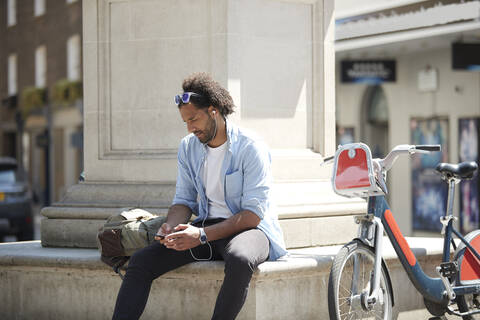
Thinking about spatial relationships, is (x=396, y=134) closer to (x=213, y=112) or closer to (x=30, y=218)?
(x=30, y=218)

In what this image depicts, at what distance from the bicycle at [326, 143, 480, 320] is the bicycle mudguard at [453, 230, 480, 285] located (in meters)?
0.09

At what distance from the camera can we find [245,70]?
657 centimetres

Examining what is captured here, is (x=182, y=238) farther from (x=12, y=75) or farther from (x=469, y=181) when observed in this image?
(x=12, y=75)

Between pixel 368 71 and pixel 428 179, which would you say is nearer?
pixel 368 71

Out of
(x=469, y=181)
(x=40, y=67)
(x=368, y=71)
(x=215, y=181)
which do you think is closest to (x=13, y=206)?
(x=368, y=71)

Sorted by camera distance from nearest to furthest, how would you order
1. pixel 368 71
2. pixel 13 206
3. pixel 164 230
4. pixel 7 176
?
pixel 164 230, pixel 13 206, pixel 7 176, pixel 368 71

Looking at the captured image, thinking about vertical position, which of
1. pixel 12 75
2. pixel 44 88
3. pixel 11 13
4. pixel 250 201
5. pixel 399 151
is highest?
pixel 11 13

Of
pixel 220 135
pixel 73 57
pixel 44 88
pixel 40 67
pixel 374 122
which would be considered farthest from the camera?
pixel 40 67

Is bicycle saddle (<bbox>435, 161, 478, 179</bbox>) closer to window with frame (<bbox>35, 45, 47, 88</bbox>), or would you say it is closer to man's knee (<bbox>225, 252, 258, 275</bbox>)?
man's knee (<bbox>225, 252, 258, 275</bbox>)

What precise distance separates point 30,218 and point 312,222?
9.12m

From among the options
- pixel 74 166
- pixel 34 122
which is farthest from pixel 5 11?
pixel 74 166

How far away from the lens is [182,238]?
16.0 feet

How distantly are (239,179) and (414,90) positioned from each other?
13.3 metres

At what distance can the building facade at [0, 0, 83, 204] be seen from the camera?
31.6 m
